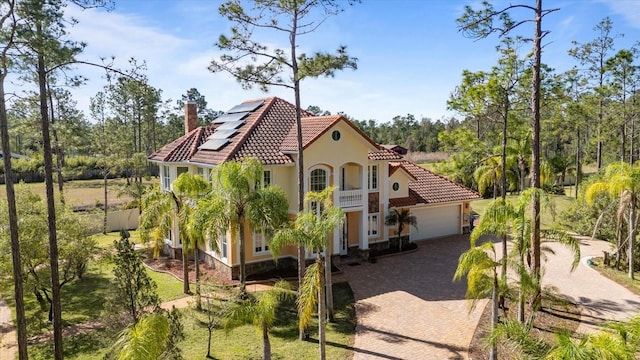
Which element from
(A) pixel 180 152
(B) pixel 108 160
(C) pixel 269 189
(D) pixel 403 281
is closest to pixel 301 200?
(C) pixel 269 189

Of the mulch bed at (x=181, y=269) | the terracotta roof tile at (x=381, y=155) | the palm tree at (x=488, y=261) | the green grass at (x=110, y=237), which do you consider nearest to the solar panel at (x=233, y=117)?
the terracotta roof tile at (x=381, y=155)

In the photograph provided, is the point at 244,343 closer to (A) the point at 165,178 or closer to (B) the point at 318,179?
(B) the point at 318,179

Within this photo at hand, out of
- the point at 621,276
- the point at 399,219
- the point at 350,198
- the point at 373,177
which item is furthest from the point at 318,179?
the point at 621,276

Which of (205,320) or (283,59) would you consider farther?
(205,320)

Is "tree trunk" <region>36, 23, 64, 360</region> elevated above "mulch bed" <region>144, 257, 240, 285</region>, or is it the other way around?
"tree trunk" <region>36, 23, 64, 360</region>

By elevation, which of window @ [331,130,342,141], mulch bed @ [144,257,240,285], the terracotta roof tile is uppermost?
window @ [331,130,342,141]

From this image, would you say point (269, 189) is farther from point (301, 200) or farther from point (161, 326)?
point (161, 326)

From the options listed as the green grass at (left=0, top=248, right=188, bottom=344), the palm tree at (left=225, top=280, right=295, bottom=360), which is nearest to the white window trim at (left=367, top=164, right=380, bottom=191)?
the green grass at (left=0, top=248, right=188, bottom=344)

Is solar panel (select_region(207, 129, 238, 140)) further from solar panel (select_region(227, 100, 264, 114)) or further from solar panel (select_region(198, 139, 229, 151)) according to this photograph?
solar panel (select_region(227, 100, 264, 114))
